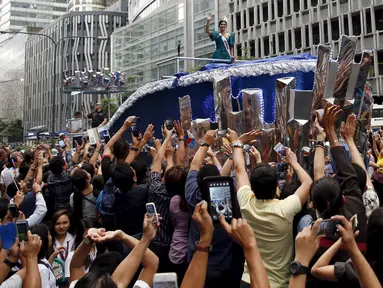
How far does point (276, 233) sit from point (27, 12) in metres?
101

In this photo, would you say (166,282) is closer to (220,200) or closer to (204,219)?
(204,219)

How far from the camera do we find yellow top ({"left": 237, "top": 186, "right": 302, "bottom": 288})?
2885mm

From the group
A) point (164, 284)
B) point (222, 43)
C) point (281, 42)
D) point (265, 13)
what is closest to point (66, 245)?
point (164, 284)

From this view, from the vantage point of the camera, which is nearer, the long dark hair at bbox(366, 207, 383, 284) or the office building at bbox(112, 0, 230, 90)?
A: the long dark hair at bbox(366, 207, 383, 284)

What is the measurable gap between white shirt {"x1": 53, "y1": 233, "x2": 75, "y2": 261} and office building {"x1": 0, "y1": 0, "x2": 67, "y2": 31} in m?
95.8

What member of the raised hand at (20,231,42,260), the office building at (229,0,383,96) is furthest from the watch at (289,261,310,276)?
the office building at (229,0,383,96)

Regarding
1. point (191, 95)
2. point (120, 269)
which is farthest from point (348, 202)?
point (191, 95)

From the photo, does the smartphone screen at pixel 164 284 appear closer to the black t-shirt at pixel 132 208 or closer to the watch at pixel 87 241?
the watch at pixel 87 241

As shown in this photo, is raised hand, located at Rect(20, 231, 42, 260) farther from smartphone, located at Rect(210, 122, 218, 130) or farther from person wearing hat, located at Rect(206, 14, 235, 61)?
person wearing hat, located at Rect(206, 14, 235, 61)

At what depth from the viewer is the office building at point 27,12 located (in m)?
92.8

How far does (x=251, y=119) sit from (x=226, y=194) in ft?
12.7

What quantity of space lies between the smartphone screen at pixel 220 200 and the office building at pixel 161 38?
3681 cm

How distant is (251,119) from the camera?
631cm

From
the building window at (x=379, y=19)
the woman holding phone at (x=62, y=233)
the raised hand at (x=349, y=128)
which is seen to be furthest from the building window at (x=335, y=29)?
the woman holding phone at (x=62, y=233)
